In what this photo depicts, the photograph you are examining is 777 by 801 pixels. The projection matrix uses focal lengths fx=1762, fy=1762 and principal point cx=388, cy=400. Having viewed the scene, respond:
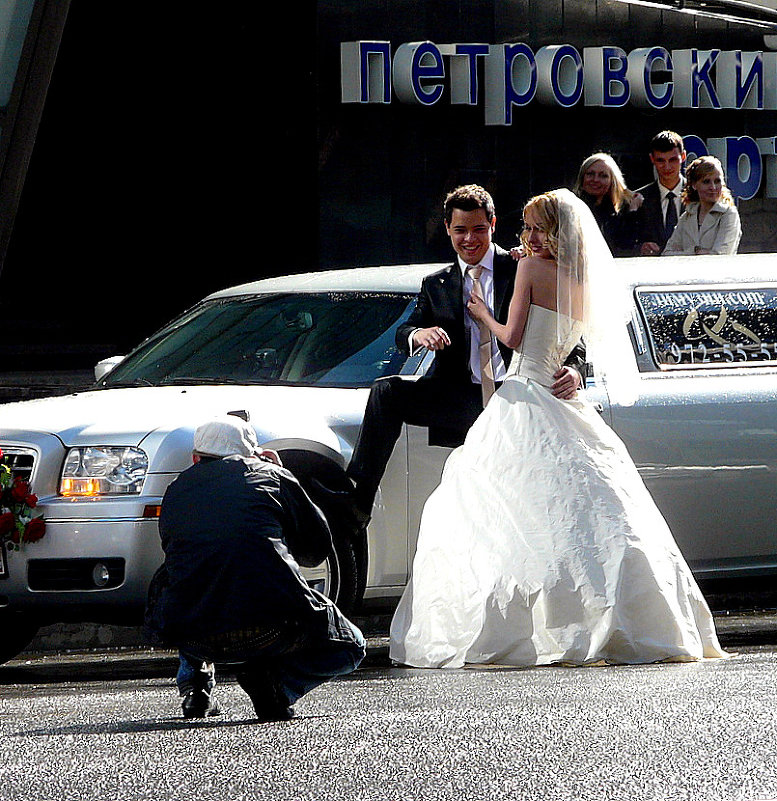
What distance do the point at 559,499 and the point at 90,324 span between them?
49.5 ft

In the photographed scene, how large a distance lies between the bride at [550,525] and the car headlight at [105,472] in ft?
3.99

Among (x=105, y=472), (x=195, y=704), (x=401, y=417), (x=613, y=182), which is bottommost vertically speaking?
(x=195, y=704)

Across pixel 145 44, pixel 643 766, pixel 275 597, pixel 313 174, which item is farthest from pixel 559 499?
Answer: pixel 145 44

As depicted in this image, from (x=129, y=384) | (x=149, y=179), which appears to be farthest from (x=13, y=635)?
(x=149, y=179)

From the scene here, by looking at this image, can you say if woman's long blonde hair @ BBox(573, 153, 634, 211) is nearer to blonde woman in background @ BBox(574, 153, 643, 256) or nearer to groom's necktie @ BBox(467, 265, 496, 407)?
blonde woman in background @ BBox(574, 153, 643, 256)

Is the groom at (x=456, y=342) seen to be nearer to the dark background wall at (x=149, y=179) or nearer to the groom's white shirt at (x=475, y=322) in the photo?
the groom's white shirt at (x=475, y=322)

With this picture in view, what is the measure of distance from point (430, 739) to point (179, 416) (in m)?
2.32

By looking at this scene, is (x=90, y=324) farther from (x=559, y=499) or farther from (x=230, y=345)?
(x=559, y=499)

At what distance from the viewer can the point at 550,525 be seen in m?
7.11

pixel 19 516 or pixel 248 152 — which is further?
pixel 248 152

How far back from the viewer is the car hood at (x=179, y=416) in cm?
720

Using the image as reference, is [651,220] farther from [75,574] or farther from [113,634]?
[75,574]

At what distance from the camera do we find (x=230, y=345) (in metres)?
8.30

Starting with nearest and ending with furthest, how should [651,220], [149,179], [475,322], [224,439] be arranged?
[224,439] < [475,322] < [651,220] < [149,179]
